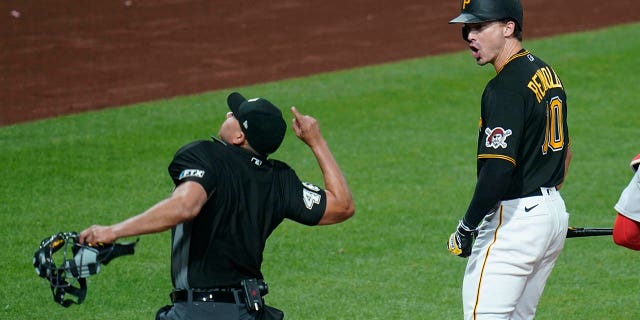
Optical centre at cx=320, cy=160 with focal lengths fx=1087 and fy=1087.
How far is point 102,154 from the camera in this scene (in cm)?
1089

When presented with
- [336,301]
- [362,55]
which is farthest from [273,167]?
[362,55]

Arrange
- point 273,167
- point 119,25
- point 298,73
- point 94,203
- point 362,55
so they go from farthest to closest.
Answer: point 119,25, point 362,55, point 298,73, point 94,203, point 273,167

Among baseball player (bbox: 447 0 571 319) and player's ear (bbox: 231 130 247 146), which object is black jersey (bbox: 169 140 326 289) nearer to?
player's ear (bbox: 231 130 247 146)

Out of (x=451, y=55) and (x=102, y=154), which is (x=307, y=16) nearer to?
(x=451, y=55)

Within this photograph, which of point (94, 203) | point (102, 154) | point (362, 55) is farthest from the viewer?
point (362, 55)

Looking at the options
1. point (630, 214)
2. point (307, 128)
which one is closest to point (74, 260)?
point (307, 128)

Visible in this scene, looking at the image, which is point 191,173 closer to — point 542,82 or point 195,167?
point 195,167

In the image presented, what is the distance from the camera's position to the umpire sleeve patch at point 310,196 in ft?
16.0

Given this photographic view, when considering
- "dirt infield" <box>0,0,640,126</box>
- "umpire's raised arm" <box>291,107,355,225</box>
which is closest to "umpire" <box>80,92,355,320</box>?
"umpire's raised arm" <box>291,107,355,225</box>

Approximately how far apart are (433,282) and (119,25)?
10.9 metres

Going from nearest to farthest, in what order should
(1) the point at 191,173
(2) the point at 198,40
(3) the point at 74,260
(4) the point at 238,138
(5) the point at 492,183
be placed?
(3) the point at 74,260, (1) the point at 191,173, (4) the point at 238,138, (5) the point at 492,183, (2) the point at 198,40

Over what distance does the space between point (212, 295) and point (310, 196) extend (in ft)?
2.08

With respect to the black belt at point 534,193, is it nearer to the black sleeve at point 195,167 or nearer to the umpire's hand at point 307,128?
the umpire's hand at point 307,128

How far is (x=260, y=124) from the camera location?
4695mm
